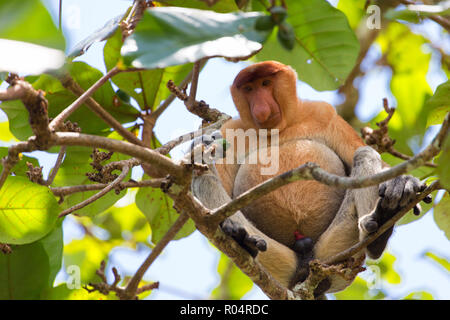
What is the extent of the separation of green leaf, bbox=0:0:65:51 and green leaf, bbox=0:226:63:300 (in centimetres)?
172

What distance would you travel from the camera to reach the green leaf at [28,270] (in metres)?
2.60

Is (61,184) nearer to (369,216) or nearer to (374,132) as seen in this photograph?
(369,216)

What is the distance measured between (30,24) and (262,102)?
2.40 meters

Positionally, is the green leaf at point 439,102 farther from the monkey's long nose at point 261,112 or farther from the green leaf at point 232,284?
the green leaf at point 232,284

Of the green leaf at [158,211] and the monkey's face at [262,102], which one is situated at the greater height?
the monkey's face at [262,102]

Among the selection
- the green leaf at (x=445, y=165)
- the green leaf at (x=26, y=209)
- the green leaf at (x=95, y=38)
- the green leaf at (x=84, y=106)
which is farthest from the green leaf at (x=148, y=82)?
the green leaf at (x=445, y=165)

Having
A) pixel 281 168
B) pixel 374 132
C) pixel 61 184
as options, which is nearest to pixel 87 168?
pixel 61 184

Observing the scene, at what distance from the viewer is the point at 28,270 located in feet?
8.71

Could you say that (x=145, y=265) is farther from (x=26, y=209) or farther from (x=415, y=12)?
(x=415, y=12)

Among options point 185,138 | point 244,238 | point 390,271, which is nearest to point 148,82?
point 185,138

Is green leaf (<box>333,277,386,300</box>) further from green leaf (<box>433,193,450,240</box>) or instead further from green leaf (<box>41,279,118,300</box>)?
green leaf (<box>41,279,118,300</box>)

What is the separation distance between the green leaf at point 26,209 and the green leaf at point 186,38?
1.17 metres
